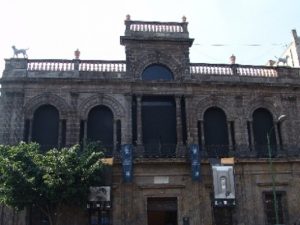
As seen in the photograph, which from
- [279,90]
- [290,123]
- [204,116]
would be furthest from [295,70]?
[204,116]

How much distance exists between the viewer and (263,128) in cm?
2531

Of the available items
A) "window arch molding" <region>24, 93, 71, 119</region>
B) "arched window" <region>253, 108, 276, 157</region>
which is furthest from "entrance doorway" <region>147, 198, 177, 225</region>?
"window arch molding" <region>24, 93, 71, 119</region>

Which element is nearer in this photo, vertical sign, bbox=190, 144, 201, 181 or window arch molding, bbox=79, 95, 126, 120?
vertical sign, bbox=190, 144, 201, 181

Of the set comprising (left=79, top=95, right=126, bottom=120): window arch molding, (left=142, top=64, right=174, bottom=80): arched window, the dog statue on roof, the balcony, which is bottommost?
the balcony

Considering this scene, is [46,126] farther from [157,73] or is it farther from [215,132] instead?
[215,132]

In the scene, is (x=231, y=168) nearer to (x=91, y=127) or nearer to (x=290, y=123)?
(x=290, y=123)

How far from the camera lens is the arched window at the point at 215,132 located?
78.5ft

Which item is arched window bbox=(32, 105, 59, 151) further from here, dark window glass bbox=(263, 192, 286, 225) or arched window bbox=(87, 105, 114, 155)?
dark window glass bbox=(263, 192, 286, 225)

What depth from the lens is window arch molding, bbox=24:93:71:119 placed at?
23.7m

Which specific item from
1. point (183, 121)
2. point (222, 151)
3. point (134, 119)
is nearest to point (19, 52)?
point (134, 119)

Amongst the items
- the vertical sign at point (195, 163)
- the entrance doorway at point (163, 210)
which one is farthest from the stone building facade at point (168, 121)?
the vertical sign at point (195, 163)

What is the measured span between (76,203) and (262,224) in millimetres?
10212

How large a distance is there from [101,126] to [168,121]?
4031 millimetres

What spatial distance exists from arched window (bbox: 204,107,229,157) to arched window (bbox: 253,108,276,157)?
6.36 ft
